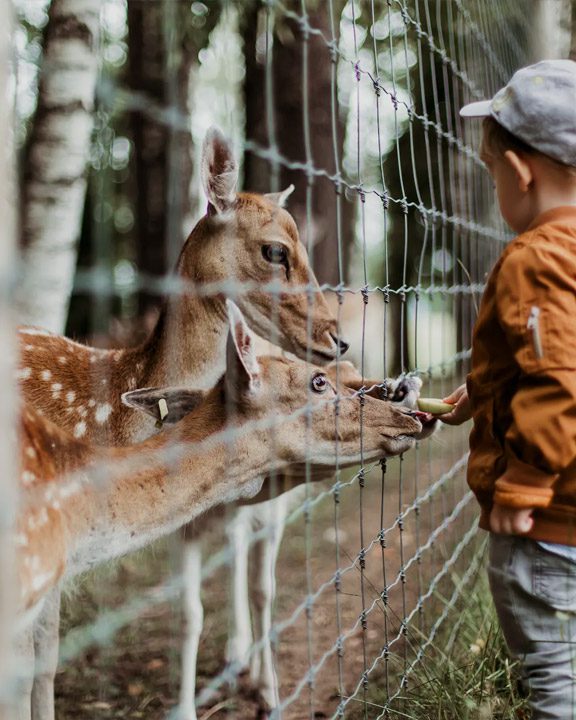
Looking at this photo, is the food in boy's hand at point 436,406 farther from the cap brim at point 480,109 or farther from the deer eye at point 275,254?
the deer eye at point 275,254

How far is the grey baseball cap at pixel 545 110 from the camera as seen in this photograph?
2.26 meters

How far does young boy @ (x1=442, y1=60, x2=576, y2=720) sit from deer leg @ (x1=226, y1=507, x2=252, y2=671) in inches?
58.4

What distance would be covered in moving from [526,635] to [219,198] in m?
2.00

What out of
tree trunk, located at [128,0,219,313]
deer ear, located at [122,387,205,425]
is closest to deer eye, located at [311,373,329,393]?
deer ear, located at [122,387,205,425]

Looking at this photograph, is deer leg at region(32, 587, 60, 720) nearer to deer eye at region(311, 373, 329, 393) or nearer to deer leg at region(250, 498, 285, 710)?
deer leg at region(250, 498, 285, 710)

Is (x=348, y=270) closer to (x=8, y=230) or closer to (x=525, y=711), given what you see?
(x=525, y=711)

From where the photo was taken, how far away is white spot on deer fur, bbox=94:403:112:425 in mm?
3297

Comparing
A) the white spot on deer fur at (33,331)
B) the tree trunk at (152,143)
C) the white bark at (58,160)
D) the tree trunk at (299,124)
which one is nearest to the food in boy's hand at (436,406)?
the white spot on deer fur at (33,331)

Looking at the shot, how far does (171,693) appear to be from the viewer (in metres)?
3.82

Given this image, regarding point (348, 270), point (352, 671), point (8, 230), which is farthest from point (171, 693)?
point (348, 270)

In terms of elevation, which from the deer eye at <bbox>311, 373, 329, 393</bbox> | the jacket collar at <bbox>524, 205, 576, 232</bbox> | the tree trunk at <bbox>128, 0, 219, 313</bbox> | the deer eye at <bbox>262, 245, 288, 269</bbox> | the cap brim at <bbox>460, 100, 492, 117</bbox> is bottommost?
the deer eye at <bbox>311, 373, 329, 393</bbox>

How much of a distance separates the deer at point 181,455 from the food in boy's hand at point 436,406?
9 cm

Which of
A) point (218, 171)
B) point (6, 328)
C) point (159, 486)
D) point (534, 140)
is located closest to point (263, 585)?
point (159, 486)

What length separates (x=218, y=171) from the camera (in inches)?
143
